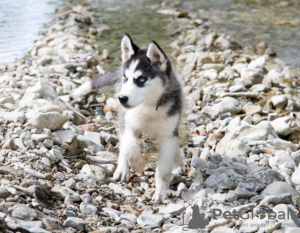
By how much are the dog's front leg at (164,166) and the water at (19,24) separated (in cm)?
534

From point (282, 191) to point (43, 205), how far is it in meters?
2.06

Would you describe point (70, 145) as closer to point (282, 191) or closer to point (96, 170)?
point (96, 170)

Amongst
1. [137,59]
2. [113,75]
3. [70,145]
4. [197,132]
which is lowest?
[197,132]

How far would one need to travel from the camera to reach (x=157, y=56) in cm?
475

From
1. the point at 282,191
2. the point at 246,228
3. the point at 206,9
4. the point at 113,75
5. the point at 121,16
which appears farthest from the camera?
the point at 206,9

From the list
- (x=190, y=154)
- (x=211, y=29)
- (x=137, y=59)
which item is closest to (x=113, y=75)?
(x=137, y=59)

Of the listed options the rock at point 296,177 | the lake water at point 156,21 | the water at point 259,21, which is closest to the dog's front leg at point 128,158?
the rock at point 296,177

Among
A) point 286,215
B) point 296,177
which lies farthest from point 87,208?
point 296,177

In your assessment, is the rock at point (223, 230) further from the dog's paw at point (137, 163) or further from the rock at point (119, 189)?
the dog's paw at point (137, 163)

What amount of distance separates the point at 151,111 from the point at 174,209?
1.15 meters

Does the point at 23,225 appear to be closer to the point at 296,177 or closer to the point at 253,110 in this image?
the point at 296,177

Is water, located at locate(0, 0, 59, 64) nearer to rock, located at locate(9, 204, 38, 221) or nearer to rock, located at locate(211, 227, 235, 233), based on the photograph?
rock, located at locate(9, 204, 38, 221)

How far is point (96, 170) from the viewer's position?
4676 mm

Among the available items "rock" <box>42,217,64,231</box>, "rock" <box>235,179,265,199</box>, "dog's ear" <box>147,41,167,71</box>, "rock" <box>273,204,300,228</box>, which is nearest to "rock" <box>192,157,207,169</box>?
"rock" <box>235,179,265,199</box>
